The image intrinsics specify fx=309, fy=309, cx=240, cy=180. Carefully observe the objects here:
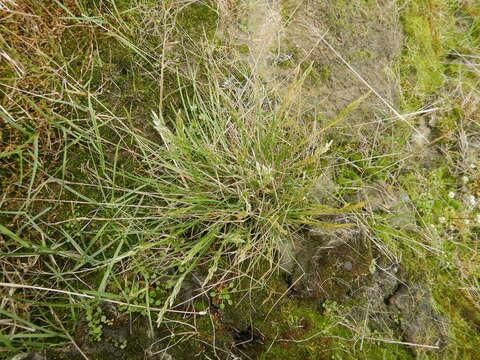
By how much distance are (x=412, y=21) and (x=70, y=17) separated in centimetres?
257

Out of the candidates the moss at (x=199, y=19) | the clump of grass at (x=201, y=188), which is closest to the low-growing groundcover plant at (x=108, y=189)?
the clump of grass at (x=201, y=188)

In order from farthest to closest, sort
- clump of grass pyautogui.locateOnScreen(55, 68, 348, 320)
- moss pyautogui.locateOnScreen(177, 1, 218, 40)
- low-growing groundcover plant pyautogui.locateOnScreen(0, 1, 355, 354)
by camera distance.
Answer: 1. moss pyautogui.locateOnScreen(177, 1, 218, 40)
2. clump of grass pyautogui.locateOnScreen(55, 68, 348, 320)
3. low-growing groundcover plant pyautogui.locateOnScreen(0, 1, 355, 354)

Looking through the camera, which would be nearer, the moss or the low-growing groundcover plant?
the low-growing groundcover plant

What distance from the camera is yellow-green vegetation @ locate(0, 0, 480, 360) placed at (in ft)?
4.77

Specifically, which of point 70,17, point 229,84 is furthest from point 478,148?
point 70,17

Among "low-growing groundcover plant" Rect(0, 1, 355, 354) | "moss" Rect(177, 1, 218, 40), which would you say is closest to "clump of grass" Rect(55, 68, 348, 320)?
"low-growing groundcover plant" Rect(0, 1, 355, 354)

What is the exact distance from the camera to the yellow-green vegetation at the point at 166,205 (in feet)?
4.77

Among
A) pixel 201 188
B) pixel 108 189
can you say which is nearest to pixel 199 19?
pixel 201 188

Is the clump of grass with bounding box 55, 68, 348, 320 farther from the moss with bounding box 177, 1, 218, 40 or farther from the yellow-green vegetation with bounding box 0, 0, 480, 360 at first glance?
the moss with bounding box 177, 1, 218, 40

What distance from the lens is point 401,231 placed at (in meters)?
2.09

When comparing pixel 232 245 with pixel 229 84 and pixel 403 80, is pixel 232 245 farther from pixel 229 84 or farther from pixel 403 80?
pixel 403 80

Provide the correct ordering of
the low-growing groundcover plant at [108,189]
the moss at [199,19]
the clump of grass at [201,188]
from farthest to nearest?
1. the moss at [199,19]
2. the clump of grass at [201,188]
3. the low-growing groundcover plant at [108,189]

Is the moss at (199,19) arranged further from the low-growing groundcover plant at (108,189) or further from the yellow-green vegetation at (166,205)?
the low-growing groundcover plant at (108,189)

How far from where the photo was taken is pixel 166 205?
1.68 metres
